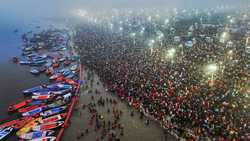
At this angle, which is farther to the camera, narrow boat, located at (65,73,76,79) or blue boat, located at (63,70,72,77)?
blue boat, located at (63,70,72,77)

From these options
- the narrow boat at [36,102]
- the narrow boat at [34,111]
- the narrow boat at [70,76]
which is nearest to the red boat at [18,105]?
the narrow boat at [36,102]

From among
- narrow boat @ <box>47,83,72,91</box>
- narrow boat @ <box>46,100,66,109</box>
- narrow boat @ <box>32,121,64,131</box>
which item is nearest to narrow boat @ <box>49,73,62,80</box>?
narrow boat @ <box>47,83,72,91</box>

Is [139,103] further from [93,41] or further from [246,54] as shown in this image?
[93,41]

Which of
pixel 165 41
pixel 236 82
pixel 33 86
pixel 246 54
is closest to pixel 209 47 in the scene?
pixel 246 54

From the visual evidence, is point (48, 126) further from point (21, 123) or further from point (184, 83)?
point (184, 83)

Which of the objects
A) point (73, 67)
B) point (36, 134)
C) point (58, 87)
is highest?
point (73, 67)

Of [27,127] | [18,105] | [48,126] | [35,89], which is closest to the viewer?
[48,126]

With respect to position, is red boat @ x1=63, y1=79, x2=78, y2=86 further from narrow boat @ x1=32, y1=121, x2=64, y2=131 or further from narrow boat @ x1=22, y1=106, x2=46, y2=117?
narrow boat @ x1=32, y1=121, x2=64, y2=131

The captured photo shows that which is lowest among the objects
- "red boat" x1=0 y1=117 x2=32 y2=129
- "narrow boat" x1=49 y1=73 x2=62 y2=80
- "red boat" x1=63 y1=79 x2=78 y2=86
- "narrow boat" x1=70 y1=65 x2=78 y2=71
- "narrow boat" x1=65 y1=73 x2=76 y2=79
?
"red boat" x1=0 y1=117 x2=32 y2=129

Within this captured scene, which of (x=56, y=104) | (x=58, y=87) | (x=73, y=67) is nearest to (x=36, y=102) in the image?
(x=56, y=104)
